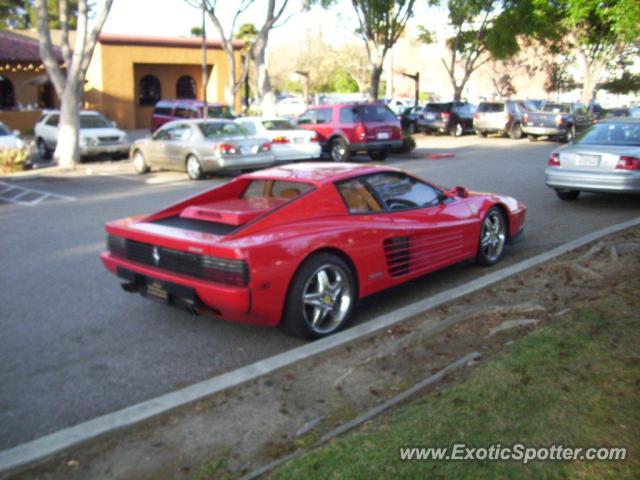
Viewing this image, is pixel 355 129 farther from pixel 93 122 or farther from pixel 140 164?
pixel 93 122

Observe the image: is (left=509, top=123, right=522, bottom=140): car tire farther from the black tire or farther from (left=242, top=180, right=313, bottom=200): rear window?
(left=242, top=180, right=313, bottom=200): rear window

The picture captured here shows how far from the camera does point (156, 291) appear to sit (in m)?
5.28

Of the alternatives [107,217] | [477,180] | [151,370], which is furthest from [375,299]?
[477,180]

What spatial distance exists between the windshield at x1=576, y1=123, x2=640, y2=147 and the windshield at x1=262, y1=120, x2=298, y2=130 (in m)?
9.08

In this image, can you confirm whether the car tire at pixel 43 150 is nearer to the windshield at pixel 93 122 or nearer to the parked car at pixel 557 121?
the windshield at pixel 93 122

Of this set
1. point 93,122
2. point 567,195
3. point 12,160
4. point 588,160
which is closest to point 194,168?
point 12,160

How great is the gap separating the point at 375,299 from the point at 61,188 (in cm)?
1121

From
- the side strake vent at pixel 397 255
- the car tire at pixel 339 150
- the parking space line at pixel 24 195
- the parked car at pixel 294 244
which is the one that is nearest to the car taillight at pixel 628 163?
the parked car at pixel 294 244

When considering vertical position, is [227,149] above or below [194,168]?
above

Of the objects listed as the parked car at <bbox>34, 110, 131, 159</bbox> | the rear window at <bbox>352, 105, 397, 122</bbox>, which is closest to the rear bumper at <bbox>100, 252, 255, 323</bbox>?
the rear window at <bbox>352, 105, 397, 122</bbox>

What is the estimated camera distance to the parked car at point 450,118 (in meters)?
34.8

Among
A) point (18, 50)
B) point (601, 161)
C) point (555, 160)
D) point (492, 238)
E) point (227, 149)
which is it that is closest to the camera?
point (492, 238)

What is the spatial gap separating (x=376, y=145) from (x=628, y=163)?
387 inches

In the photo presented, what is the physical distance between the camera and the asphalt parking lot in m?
4.50
